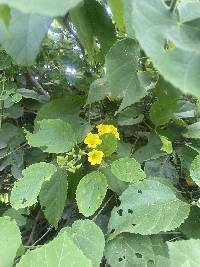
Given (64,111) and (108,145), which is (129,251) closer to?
(108,145)

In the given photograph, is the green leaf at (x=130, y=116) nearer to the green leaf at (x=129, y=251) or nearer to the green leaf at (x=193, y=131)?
the green leaf at (x=193, y=131)

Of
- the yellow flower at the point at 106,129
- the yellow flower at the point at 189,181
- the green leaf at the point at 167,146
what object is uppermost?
the green leaf at the point at 167,146

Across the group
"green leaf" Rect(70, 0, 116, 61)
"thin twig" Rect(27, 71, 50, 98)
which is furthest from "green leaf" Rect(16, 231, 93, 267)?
"thin twig" Rect(27, 71, 50, 98)

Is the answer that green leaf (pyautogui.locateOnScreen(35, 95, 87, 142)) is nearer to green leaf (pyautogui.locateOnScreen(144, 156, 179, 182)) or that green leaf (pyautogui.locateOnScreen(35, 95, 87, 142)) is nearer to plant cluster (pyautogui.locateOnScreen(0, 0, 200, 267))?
plant cluster (pyautogui.locateOnScreen(0, 0, 200, 267))

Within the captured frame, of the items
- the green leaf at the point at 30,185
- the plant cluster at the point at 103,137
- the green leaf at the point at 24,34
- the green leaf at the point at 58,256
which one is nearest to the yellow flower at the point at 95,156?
the plant cluster at the point at 103,137

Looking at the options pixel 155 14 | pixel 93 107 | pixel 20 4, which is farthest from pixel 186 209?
pixel 20 4

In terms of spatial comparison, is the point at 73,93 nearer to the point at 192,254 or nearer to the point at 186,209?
the point at 186,209
